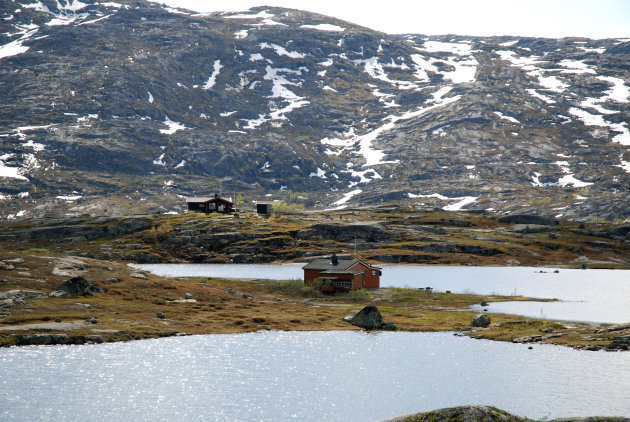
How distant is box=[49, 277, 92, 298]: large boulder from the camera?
7497 cm

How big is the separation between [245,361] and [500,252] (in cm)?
14948

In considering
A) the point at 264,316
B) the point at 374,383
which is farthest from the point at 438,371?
the point at 264,316

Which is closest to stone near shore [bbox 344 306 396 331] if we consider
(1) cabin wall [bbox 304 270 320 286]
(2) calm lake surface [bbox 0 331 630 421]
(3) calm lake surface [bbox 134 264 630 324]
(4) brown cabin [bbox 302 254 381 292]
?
(2) calm lake surface [bbox 0 331 630 421]

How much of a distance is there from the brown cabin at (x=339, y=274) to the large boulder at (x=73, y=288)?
42845mm

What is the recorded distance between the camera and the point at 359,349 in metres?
A: 64.4

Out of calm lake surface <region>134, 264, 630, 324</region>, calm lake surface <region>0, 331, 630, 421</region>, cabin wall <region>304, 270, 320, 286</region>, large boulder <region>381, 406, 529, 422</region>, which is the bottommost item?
calm lake surface <region>134, 264, 630, 324</region>

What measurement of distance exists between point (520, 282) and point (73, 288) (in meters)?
104

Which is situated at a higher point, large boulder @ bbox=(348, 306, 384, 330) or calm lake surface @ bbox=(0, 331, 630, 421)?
calm lake surface @ bbox=(0, 331, 630, 421)

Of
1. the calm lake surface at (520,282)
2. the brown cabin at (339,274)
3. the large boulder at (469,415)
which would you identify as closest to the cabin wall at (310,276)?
the brown cabin at (339,274)

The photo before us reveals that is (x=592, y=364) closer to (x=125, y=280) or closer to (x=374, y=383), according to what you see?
(x=374, y=383)

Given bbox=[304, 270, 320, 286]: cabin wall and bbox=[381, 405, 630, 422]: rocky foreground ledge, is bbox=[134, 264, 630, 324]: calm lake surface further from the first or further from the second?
bbox=[381, 405, 630, 422]: rocky foreground ledge

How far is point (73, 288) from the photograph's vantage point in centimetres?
7600

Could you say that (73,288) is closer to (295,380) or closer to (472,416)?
(295,380)

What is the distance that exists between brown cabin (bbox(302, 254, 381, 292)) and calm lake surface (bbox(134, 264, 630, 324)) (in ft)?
56.7
